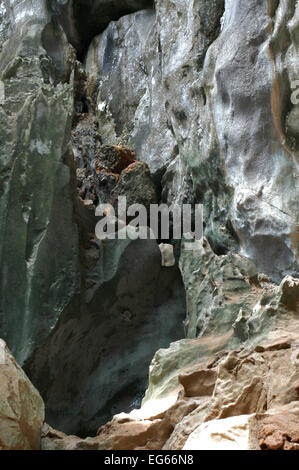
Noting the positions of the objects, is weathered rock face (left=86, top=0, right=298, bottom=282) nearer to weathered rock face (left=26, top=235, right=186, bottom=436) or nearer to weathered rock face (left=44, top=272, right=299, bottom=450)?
weathered rock face (left=26, top=235, right=186, bottom=436)

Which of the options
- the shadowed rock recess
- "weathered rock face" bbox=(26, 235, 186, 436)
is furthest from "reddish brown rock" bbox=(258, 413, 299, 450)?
"weathered rock face" bbox=(26, 235, 186, 436)

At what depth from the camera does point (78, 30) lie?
12.4 m

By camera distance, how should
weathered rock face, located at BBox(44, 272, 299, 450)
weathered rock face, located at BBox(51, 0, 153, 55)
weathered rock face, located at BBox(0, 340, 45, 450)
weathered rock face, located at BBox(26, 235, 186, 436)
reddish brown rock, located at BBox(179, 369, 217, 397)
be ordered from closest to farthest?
weathered rock face, located at BBox(44, 272, 299, 450), weathered rock face, located at BBox(0, 340, 45, 450), reddish brown rock, located at BBox(179, 369, 217, 397), weathered rock face, located at BBox(26, 235, 186, 436), weathered rock face, located at BBox(51, 0, 153, 55)

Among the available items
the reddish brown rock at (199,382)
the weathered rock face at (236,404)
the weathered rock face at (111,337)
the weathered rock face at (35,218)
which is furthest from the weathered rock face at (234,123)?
the reddish brown rock at (199,382)

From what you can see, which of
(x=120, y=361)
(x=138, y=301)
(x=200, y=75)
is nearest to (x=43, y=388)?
(x=120, y=361)

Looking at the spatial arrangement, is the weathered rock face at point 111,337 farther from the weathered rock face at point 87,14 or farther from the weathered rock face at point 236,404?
the weathered rock face at point 87,14

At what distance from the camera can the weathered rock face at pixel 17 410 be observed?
2.77 metres

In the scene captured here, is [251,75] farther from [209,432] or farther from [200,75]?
[209,432]

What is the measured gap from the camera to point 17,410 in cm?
288

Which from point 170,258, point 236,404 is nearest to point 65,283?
point 170,258

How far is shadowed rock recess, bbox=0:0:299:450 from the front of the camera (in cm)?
317

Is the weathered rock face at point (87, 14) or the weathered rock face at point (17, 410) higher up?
the weathered rock face at point (87, 14)

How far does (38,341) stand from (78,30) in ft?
29.4

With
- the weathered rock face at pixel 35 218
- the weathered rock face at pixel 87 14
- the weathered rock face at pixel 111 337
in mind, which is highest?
the weathered rock face at pixel 87 14
